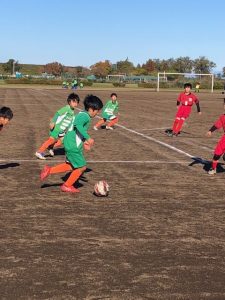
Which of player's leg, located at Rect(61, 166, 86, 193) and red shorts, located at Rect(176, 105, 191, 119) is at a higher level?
red shorts, located at Rect(176, 105, 191, 119)

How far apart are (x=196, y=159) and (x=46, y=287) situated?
306 inches

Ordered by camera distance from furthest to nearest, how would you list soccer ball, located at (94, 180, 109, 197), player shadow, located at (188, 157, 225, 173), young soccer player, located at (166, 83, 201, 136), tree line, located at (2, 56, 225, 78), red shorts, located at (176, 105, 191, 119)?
tree line, located at (2, 56, 225, 78) < red shorts, located at (176, 105, 191, 119) < young soccer player, located at (166, 83, 201, 136) < player shadow, located at (188, 157, 225, 173) < soccer ball, located at (94, 180, 109, 197)

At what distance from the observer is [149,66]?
18650cm

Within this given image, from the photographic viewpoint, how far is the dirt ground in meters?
4.26

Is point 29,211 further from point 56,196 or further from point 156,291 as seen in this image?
point 156,291

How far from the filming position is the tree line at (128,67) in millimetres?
160875

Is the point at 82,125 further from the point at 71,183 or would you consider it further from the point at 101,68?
the point at 101,68

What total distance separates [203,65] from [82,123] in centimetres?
16087

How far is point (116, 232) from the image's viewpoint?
577cm

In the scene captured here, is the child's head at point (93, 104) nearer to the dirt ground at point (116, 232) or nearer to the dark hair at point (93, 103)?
the dark hair at point (93, 103)

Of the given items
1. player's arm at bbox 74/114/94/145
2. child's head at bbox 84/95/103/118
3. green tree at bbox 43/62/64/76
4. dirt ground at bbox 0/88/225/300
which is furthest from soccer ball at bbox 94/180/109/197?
green tree at bbox 43/62/64/76

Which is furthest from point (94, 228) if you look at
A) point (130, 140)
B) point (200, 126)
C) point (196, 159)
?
point (200, 126)

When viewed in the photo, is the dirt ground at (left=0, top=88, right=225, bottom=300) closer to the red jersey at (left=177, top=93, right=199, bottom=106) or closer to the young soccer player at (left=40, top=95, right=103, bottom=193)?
the young soccer player at (left=40, top=95, right=103, bottom=193)

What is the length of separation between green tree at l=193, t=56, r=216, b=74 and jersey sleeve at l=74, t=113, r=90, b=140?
15883 centimetres
